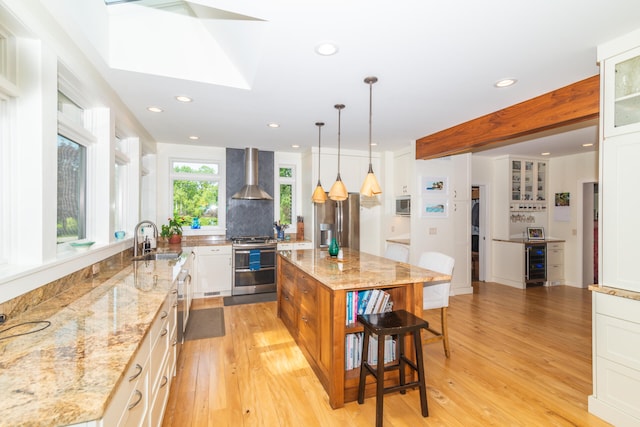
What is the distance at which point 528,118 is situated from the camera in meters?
2.98

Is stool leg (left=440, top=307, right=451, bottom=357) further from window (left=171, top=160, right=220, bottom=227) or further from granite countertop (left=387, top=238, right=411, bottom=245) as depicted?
window (left=171, top=160, right=220, bottom=227)

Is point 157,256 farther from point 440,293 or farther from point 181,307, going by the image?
point 440,293

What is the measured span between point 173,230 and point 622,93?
5228 mm

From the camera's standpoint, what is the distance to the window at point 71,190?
7.27ft

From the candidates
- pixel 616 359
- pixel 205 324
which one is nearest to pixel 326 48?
pixel 616 359

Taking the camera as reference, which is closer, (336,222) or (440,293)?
(440,293)

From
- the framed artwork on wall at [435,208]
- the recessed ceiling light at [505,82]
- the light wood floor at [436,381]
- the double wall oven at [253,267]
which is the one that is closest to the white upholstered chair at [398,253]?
the light wood floor at [436,381]

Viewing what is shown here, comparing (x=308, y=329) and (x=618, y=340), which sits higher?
(x=618, y=340)

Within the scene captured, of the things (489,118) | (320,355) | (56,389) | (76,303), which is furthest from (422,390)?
(489,118)

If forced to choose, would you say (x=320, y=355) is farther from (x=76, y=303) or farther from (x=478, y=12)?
(x=478, y=12)

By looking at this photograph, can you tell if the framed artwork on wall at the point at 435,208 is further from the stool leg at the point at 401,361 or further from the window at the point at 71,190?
the window at the point at 71,190

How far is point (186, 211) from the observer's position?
5.21 m

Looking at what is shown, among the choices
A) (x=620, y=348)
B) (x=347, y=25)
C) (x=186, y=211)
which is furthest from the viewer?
(x=186, y=211)

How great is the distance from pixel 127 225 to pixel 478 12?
3.98m
